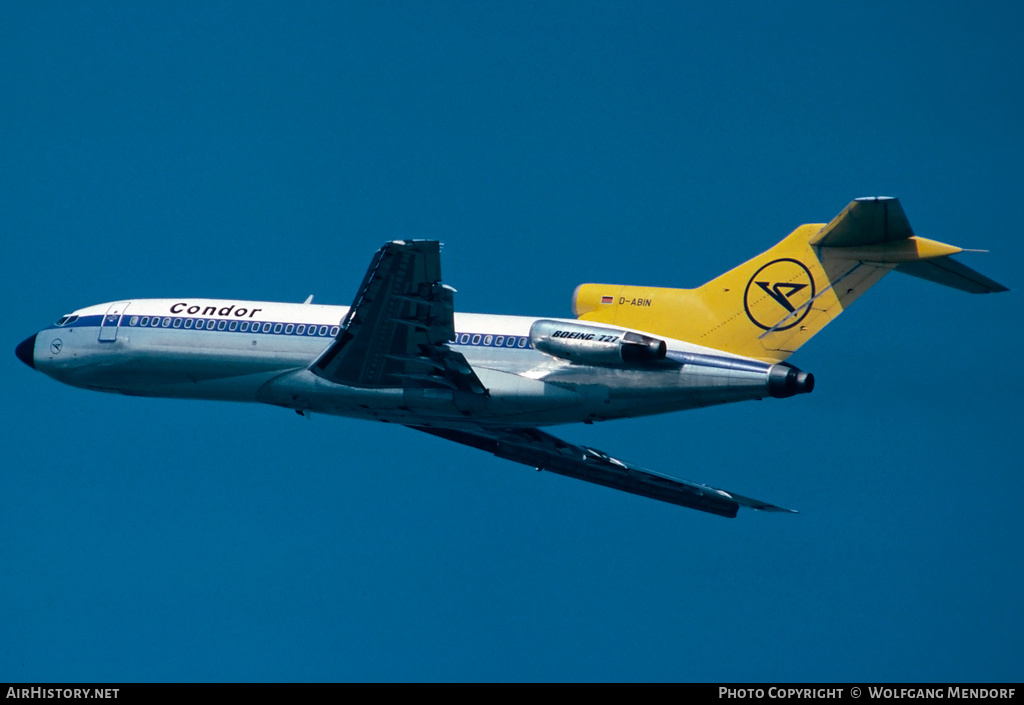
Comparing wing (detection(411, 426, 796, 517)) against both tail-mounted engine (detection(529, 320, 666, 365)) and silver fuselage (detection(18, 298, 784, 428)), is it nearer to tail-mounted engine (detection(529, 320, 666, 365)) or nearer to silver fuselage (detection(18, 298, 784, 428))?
silver fuselage (detection(18, 298, 784, 428))

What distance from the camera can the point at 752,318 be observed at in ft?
130

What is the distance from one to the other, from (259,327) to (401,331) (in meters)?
6.42

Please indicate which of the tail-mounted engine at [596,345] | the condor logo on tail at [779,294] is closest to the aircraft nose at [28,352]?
the tail-mounted engine at [596,345]

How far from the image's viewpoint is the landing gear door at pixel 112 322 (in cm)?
4650

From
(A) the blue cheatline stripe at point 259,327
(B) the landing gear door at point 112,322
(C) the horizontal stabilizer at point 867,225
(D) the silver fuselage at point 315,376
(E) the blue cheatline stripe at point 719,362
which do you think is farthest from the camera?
(B) the landing gear door at point 112,322

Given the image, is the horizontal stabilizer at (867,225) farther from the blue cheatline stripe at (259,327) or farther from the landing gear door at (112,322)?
the landing gear door at (112,322)

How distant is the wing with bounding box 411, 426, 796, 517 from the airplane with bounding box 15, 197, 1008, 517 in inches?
12.4

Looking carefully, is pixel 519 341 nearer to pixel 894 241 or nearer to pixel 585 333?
pixel 585 333

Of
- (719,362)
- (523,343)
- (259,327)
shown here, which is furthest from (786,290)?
(259,327)

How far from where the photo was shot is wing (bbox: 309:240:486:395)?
124 feet

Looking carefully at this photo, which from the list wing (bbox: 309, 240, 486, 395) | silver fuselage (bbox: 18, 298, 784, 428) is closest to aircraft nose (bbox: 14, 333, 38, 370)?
silver fuselage (bbox: 18, 298, 784, 428)

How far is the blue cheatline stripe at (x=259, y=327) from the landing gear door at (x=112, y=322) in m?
0.19
